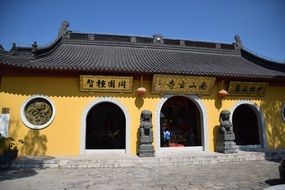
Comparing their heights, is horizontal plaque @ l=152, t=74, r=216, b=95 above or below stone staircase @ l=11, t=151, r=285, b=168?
above

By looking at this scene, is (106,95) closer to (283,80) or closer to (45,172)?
→ (45,172)

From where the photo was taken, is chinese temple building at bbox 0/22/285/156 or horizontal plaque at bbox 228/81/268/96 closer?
chinese temple building at bbox 0/22/285/156

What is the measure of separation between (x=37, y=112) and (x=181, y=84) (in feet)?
17.7

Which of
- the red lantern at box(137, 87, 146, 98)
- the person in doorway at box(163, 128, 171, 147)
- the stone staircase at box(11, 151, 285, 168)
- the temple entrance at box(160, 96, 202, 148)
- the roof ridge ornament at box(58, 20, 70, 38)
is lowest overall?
the stone staircase at box(11, 151, 285, 168)

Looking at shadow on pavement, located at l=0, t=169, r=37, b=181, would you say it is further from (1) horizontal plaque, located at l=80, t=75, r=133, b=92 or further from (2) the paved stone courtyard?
(1) horizontal plaque, located at l=80, t=75, r=133, b=92

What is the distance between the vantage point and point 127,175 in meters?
6.27

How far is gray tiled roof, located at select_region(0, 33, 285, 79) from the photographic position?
327 inches

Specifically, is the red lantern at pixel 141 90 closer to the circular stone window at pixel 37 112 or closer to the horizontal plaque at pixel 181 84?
the horizontal plaque at pixel 181 84

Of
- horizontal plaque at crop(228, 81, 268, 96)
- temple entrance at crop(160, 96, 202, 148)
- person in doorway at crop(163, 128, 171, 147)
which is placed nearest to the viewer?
horizontal plaque at crop(228, 81, 268, 96)

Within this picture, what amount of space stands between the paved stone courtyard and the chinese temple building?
5.81ft

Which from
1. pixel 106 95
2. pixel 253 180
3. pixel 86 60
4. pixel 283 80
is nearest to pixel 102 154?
pixel 106 95

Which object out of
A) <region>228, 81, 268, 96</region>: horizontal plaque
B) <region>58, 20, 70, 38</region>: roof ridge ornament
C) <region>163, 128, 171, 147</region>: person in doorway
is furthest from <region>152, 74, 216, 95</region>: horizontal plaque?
<region>58, 20, 70, 38</region>: roof ridge ornament

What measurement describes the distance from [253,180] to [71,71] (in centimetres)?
649

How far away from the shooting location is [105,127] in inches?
454
